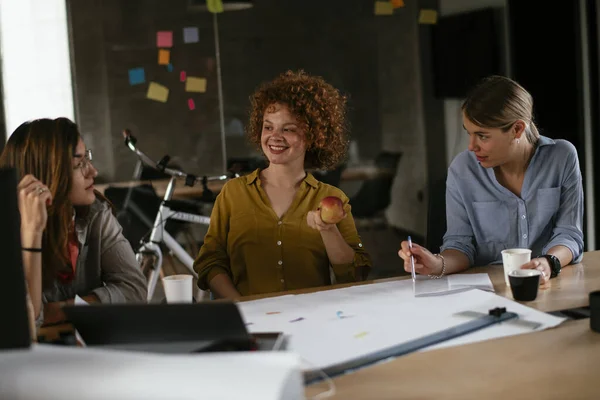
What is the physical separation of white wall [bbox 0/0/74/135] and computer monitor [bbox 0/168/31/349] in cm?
295

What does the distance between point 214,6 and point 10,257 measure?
318 centimetres

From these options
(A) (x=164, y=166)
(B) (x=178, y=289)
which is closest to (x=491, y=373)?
(B) (x=178, y=289)

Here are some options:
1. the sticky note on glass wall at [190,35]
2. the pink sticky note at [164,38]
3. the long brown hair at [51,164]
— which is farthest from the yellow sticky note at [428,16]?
the long brown hair at [51,164]

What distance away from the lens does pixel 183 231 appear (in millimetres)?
4059

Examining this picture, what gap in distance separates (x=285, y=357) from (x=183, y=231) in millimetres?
3225

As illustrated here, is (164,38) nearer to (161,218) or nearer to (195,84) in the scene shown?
(195,84)

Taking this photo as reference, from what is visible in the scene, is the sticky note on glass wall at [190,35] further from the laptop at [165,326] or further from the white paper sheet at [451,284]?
the laptop at [165,326]

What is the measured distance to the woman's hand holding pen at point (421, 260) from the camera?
6.05 ft

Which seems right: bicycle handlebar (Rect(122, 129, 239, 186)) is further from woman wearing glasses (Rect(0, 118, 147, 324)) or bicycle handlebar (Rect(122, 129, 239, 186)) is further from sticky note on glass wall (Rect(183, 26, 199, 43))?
woman wearing glasses (Rect(0, 118, 147, 324))

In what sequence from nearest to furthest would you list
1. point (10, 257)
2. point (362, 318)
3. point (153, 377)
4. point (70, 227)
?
point (153, 377), point (10, 257), point (362, 318), point (70, 227)

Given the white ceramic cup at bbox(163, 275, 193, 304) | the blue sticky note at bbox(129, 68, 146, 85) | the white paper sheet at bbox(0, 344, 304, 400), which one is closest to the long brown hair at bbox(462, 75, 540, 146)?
the white ceramic cup at bbox(163, 275, 193, 304)

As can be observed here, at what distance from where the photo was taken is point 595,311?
1395 millimetres

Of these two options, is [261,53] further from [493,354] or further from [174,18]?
[493,354]

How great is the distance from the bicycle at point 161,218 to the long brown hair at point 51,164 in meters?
1.96
